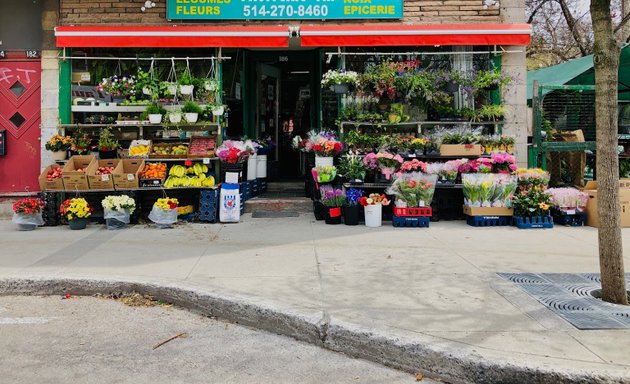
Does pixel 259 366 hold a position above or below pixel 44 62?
below

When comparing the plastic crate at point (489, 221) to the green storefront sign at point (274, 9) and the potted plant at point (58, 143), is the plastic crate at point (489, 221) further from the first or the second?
the potted plant at point (58, 143)

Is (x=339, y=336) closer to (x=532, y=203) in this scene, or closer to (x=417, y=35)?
(x=532, y=203)

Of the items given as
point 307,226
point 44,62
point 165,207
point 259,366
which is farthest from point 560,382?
point 44,62

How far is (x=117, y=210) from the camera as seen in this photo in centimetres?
915

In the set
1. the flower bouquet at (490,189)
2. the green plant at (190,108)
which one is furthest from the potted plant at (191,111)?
the flower bouquet at (490,189)

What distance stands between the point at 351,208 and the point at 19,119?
6.70 meters

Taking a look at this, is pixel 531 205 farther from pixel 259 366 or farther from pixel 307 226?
pixel 259 366

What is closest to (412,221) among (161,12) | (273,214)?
(273,214)

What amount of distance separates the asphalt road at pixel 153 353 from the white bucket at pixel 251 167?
18.8 feet

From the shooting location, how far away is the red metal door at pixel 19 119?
413 inches

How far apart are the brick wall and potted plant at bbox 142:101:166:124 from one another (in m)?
1.73

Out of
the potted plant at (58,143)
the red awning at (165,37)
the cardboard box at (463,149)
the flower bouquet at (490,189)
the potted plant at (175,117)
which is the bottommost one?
the flower bouquet at (490,189)

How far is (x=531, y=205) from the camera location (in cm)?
909

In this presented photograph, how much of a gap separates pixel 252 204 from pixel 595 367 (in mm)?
7822
